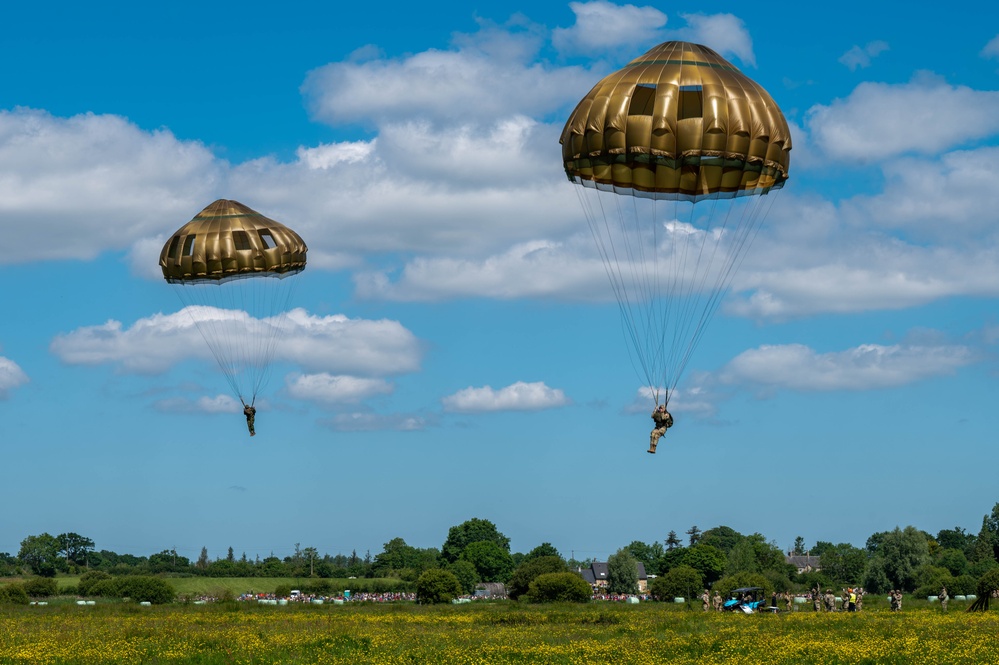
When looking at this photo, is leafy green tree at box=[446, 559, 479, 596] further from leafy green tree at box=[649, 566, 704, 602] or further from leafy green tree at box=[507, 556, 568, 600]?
leafy green tree at box=[649, 566, 704, 602]

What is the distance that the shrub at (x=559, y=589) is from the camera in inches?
3142

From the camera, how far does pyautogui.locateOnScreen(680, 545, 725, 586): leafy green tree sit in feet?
517

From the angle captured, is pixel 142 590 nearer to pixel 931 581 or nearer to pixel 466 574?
pixel 931 581

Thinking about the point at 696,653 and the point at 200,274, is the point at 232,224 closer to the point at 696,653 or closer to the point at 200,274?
the point at 200,274

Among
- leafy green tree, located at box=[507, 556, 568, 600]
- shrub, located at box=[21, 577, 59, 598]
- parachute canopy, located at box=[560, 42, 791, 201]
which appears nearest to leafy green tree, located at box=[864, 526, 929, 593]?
leafy green tree, located at box=[507, 556, 568, 600]

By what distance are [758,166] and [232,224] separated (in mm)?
28749

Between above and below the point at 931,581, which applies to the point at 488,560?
above

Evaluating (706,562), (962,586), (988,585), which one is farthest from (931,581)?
(706,562)

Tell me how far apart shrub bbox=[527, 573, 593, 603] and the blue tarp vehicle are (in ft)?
38.3

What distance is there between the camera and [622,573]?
6024 inches

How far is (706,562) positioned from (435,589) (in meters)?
83.1

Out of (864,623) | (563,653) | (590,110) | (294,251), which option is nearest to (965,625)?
(864,623)

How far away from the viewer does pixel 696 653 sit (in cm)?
3766

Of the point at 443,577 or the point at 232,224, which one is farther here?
the point at 443,577
